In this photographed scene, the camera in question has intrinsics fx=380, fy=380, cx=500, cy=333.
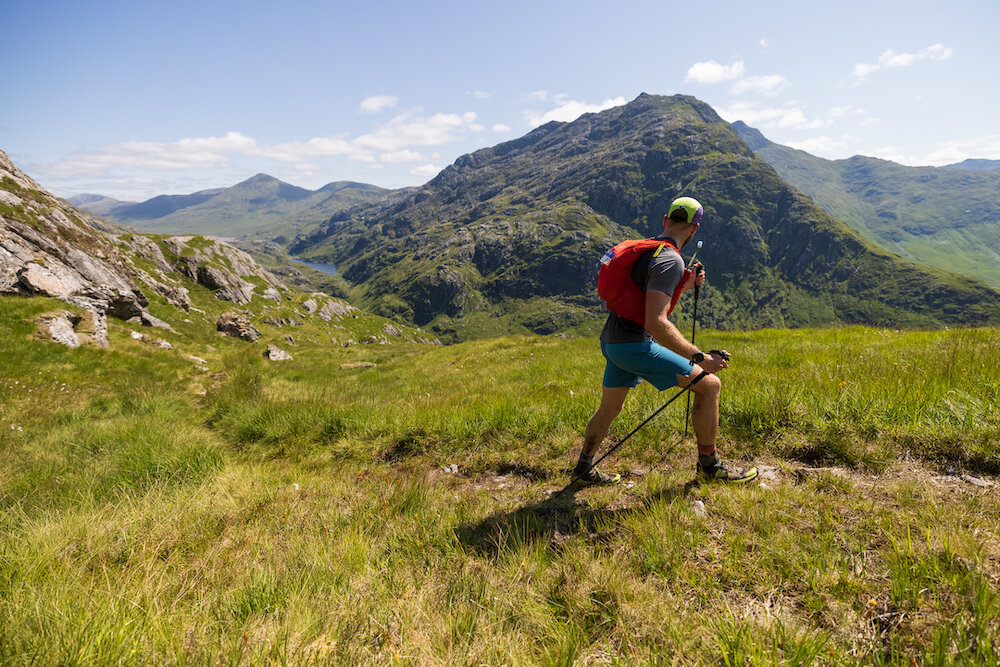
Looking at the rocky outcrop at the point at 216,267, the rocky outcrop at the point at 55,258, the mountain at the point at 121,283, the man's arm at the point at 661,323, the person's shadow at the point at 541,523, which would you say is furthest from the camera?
the rocky outcrop at the point at 216,267

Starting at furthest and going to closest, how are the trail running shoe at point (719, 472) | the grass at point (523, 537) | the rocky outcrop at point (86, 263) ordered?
the rocky outcrop at point (86, 263) < the trail running shoe at point (719, 472) < the grass at point (523, 537)

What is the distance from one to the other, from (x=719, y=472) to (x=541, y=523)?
2225 millimetres

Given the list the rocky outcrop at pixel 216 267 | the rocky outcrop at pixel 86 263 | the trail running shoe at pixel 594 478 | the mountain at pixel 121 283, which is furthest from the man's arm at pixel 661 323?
the rocky outcrop at pixel 216 267

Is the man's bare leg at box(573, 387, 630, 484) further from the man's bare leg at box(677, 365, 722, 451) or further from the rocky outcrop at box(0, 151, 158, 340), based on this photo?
the rocky outcrop at box(0, 151, 158, 340)

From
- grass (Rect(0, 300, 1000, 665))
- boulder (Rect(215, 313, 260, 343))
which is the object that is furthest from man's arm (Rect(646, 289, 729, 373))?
boulder (Rect(215, 313, 260, 343))

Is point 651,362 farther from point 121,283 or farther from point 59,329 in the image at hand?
point 121,283

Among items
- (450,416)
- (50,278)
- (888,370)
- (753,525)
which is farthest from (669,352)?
(50,278)

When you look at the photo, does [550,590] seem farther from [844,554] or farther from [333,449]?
[333,449]

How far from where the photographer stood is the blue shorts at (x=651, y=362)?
4613mm

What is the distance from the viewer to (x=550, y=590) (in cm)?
306

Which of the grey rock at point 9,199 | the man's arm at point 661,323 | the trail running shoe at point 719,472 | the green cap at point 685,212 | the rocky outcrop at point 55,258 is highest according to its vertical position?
the grey rock at point 9,199

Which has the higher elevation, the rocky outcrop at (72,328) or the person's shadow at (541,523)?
the rocky outcrop at (72,328)

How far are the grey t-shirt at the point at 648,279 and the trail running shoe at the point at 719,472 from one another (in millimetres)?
1698

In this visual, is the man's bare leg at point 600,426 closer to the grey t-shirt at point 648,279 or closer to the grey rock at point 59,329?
the grey t-shirt at point 648,279
